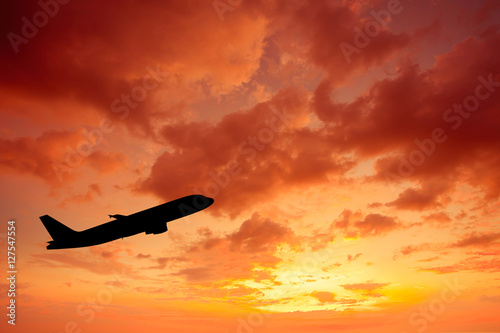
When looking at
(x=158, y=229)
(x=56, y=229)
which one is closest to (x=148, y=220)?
(x=158, y=229)

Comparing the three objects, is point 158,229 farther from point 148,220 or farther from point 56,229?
point 56,229

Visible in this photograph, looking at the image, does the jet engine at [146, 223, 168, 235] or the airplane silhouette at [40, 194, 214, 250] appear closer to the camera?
the airplane silhouette at [40, 194, 214, 250]

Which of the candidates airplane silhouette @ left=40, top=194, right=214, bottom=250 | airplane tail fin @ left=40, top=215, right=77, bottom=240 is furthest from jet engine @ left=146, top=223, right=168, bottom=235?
airplane tail fin @ left=40, top=215, right=77, bottom=240

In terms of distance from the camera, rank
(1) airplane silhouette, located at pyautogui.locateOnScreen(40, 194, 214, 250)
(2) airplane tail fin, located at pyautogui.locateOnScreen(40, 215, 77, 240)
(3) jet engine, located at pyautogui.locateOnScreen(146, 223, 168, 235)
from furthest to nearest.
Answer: (2) airplane tail fin, located at pyautogui.locateOnScreen(40, 215, 77, 240)
(3) jet engine, located at pyautogui.locateOnScreen(146, 223, 168, 235)
(1) airplane silhouette, located at pyautogui.locateOnScreen(40, 194, 214, 250)

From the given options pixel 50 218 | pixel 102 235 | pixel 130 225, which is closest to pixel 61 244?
pixel 50 218

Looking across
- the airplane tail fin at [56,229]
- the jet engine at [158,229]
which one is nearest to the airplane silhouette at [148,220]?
the jet engine at [158,229]

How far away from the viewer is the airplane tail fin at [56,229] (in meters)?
64.6

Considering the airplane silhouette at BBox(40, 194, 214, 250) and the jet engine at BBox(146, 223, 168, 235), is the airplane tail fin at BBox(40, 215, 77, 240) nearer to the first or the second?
the airplane silhouette at BBox(40, 194, 214, 250)

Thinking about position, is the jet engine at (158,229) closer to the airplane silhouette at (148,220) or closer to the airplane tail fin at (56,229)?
the airplane silhouette at (148,220)

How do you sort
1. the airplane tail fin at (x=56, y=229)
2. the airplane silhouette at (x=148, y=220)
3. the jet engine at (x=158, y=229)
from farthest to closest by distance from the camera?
the airplane tail fin at (x=56, y=229)
the jet engine at (x=158, y=229)
the airplane silhouette at (x=148, y=220)

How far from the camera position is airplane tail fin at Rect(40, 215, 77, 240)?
Answer: 6462cm

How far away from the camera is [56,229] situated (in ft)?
215

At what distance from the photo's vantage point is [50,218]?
2643 inches

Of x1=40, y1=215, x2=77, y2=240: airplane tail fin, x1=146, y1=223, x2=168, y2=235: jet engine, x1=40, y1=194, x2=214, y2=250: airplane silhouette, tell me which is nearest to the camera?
x1=40, y1=194, x2=214, y2=250: airplane silhouette
